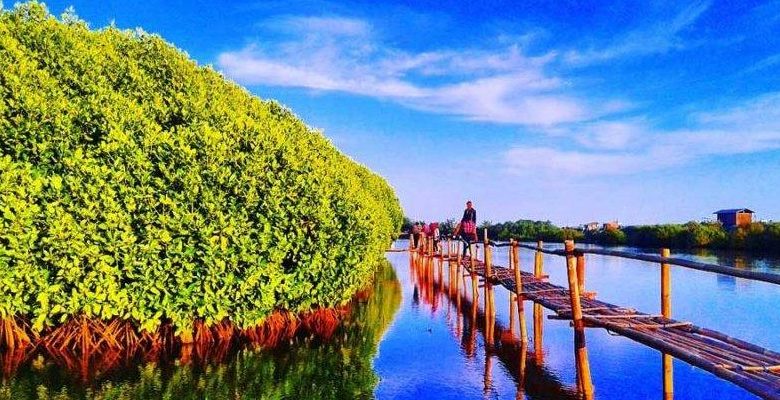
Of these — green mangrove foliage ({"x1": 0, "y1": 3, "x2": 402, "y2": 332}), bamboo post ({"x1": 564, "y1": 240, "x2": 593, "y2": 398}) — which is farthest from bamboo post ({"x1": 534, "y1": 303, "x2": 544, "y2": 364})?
green mangrove foliage ({"x1": 0, "y1": 3, "x2": 402, "y2": 332})

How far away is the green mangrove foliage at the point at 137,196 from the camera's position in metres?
8.76

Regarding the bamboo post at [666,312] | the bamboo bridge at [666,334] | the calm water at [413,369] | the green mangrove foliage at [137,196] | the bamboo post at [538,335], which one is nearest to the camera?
the bamboo bridge at [666,334]

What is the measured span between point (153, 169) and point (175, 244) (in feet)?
4.09

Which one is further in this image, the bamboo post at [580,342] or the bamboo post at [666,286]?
the bamboo post at [666,286]

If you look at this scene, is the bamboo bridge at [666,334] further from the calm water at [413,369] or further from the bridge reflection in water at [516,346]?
the calm water at [413,369]

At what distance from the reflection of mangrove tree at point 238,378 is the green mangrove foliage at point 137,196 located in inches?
28.7

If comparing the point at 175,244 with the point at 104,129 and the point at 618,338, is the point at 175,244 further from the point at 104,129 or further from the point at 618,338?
the point at 618,338

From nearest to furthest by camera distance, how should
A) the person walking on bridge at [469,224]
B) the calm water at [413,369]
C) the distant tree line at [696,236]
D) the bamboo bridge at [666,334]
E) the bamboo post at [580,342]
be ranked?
the bamboo bridge at [666,334] < the bamboo post at [580,342] < the calm water at [413,369] < the person walking on bridge at [469,224] < the distant tree line at [696,236]

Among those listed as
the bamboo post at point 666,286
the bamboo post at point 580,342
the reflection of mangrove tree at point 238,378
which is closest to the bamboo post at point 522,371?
the bamboo post at point 580,342

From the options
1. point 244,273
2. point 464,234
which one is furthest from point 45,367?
point 464,234

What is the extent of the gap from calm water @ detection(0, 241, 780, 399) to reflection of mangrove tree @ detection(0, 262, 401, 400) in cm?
1

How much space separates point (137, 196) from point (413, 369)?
5.10 meters

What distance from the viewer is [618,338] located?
12.1 meters

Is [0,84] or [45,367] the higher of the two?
[0,84]
